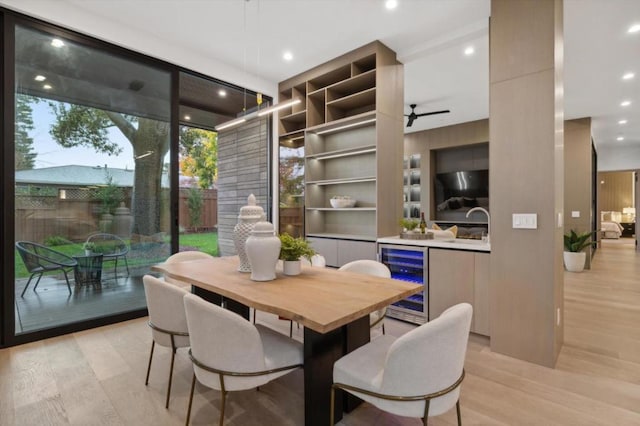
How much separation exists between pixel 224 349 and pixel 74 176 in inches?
111

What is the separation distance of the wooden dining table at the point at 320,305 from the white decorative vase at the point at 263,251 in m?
0.06

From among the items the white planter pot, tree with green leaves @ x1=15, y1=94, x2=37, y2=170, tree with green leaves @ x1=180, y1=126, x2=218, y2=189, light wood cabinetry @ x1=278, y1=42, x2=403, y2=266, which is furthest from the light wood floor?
the white planter pot

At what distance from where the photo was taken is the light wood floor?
182cm

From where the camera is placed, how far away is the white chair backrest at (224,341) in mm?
1385

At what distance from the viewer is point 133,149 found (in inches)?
139

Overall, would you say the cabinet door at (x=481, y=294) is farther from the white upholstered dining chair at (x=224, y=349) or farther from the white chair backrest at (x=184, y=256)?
the white chair backrest at (x=184, y=256)

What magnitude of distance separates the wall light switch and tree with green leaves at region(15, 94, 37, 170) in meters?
4.26

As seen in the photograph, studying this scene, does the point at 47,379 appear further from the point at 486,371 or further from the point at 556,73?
the point at 556,73

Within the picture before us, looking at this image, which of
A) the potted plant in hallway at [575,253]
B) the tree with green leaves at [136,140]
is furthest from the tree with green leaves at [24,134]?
the potted plant in hallway at [575,253]

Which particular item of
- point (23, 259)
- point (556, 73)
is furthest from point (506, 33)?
point (23, 259)

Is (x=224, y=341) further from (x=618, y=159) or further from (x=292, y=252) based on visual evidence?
(x=618, y=159)

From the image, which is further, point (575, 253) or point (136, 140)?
point (575, 253)

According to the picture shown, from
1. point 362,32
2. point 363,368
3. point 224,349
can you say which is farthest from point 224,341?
point 362,32

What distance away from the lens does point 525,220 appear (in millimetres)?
2514
